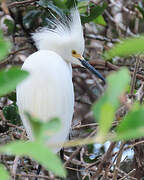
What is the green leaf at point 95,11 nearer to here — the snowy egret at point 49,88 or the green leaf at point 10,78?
the snowy egret at point 49,88

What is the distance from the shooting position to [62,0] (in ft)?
6.32

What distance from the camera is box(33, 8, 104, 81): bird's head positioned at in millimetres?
1724

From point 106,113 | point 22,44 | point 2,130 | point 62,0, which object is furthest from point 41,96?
point 22,44

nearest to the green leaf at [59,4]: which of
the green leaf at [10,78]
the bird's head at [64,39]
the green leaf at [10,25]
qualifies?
the bird's head at [64,39]

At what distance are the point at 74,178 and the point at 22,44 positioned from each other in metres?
0.89

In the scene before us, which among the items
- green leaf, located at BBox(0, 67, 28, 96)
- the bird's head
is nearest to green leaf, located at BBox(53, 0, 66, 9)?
the bird's head

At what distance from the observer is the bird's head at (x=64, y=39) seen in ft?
5.66

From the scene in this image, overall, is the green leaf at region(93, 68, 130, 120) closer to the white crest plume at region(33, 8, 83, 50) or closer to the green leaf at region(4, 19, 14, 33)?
the white crest plume at region(33, 8, 83, 50)

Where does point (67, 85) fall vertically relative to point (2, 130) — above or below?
above

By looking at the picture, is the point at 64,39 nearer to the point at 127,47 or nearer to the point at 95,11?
the point at 95,11

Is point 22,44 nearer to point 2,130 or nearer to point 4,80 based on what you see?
point 2,130

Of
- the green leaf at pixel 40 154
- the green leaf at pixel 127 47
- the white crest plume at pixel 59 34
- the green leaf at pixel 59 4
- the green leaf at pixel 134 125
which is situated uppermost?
the green leaf at pixel 127 47

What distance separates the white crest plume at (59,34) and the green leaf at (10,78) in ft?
4.09

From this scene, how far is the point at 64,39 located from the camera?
5.79ft
